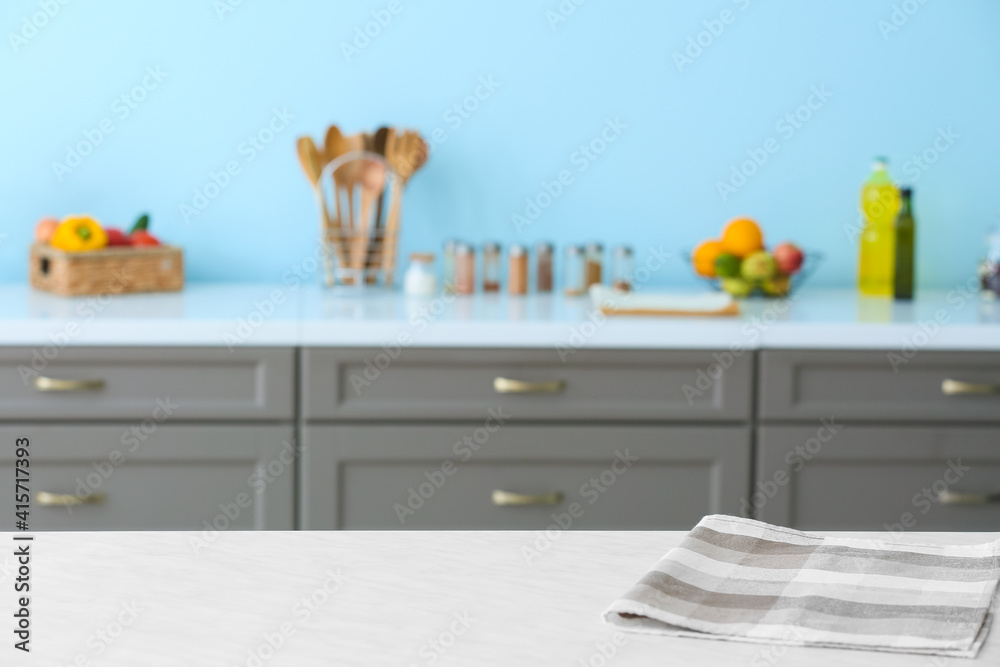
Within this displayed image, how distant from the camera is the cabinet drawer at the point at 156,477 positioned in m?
2.10

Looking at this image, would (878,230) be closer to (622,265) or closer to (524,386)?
(622,265)

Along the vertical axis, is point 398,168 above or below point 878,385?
above

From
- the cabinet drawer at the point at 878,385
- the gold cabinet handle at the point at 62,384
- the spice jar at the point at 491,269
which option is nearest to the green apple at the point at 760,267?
the cabinet drawer at the point at 878,385

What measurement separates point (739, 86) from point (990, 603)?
215 cm

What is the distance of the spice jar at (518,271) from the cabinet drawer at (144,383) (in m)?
0.66

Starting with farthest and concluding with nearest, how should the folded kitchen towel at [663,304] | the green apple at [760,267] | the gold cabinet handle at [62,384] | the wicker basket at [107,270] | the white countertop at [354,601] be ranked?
the green apple at [760,267] < the wicker basket at [107,270] < the folded kitchen towel at [663,304] < the gold cabinet handle at [62,384] < the white countertop at [354,601]

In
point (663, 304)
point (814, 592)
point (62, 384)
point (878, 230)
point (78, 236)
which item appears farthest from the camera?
point (878, 230)

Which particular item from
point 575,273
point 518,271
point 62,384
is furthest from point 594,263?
point 62,384

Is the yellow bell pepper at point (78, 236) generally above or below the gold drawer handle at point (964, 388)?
above

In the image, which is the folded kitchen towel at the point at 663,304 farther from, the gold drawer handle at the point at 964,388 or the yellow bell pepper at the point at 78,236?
the yellow bell pepper at the point at 78,236

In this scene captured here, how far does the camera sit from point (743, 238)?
257 centimetres

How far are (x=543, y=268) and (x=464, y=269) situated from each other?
0.63 feet

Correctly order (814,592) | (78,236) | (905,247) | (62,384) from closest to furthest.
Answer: (814,592) < (62,384) < (78,236) < (905,247)

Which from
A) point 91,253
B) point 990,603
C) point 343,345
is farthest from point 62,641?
point 91,253
